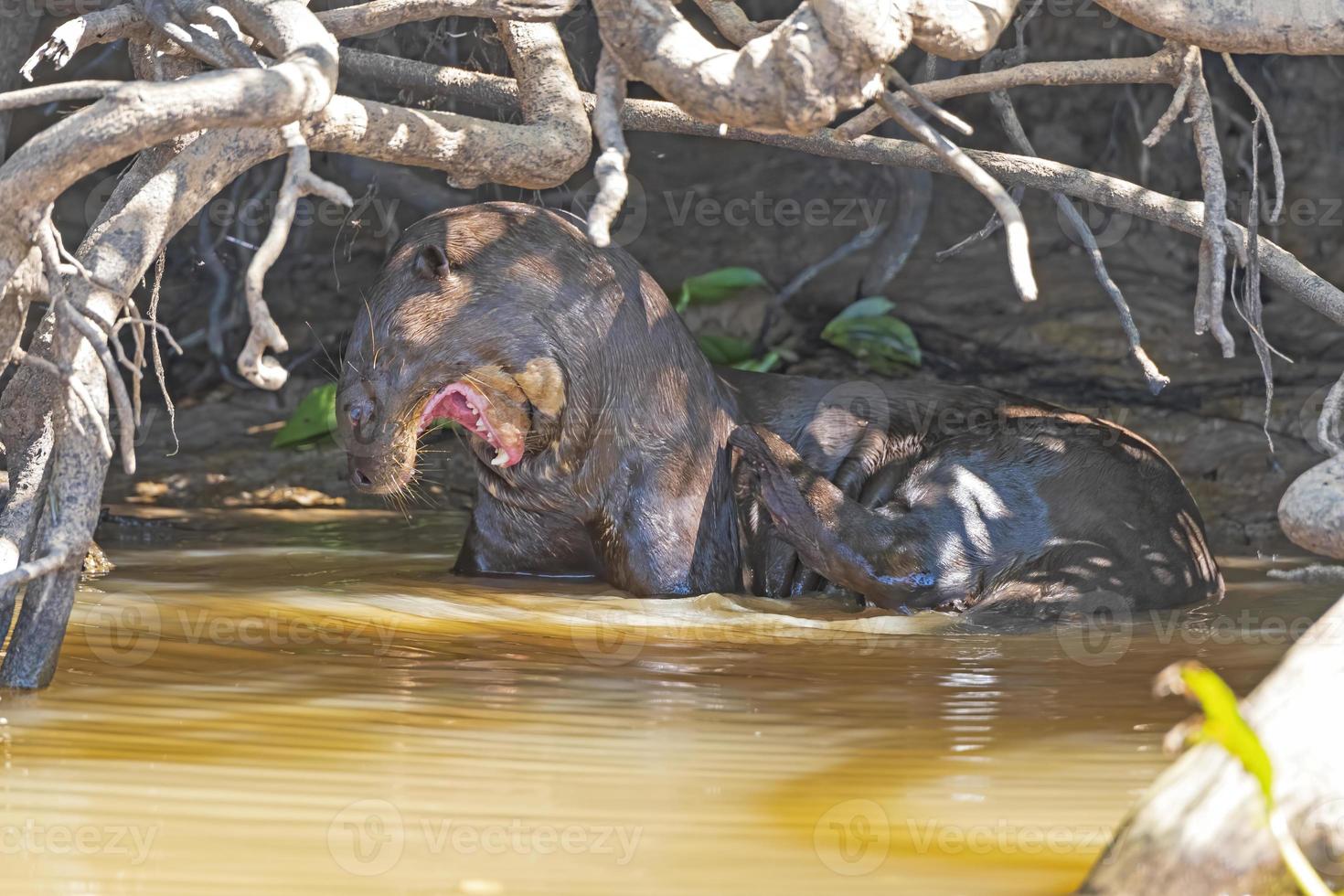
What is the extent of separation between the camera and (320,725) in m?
2.64

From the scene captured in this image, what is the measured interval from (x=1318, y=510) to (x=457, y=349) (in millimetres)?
2161

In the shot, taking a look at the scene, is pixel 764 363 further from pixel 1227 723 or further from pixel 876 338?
pixel 1227 723

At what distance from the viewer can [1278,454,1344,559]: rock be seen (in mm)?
2309

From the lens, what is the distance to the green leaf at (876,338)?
624 centimetres

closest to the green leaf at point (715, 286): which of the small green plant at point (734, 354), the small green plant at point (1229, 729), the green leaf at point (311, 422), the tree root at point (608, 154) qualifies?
the small green plant at point (734, 354)

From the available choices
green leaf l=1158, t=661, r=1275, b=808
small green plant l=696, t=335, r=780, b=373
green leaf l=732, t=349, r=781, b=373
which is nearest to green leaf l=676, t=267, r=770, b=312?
small green plant l=696, t=335, r=780, b=373

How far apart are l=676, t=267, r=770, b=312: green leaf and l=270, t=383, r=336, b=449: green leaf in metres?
1.42

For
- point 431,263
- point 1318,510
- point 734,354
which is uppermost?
point 1318,510

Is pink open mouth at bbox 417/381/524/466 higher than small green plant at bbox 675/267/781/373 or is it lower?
higher

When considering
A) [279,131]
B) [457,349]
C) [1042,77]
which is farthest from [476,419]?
[1042,77]

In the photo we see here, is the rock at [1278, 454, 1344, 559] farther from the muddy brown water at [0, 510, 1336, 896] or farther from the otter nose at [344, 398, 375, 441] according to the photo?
the otter nose at [344, 398, 375, 441]

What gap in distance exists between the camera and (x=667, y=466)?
411 centimetres

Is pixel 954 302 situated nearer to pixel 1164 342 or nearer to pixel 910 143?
pixel 1164 342

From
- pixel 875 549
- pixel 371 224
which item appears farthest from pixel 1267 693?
pixel 371 224
